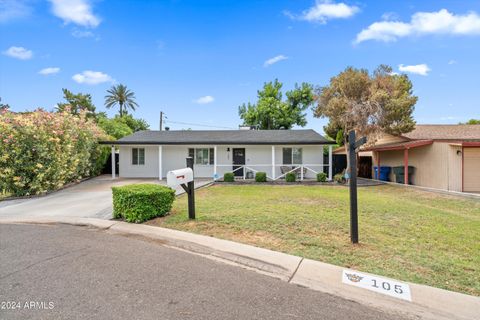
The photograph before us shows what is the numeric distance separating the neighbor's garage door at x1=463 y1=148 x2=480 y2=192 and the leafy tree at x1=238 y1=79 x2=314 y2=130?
1971cm

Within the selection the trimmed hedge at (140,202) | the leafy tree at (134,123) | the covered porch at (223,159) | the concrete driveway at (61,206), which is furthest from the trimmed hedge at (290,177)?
the leafy tree at (134,123)

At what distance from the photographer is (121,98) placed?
1638 inches

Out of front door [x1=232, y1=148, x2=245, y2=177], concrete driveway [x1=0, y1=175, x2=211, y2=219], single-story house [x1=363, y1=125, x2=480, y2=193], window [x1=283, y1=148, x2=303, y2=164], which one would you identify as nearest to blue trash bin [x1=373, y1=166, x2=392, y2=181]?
single-story house [x1=363, y1=125, x2=480, y2=193]

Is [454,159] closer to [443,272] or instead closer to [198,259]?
[443,272]

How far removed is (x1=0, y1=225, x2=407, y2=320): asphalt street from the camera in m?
2.53

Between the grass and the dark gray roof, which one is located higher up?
the dark gray roof

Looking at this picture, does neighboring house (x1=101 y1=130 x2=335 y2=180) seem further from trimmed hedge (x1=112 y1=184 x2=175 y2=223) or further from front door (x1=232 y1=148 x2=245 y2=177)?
trimmed hedge (x1=112 y1=184 x2=175 y2=223)

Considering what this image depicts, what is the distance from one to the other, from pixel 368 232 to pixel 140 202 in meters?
5.10

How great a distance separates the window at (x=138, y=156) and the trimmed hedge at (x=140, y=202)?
1123 cm

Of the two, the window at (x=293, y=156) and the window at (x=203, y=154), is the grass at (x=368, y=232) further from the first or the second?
the window at (x=203, y=154)

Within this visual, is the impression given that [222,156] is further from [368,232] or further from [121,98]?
[121,98]

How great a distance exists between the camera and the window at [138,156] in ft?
56.1

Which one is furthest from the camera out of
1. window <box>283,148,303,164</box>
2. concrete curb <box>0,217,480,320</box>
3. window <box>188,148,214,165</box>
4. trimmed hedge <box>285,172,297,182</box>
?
window <box>188,148,214,165</box>

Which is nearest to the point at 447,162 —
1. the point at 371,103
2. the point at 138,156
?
the point at 371,103
